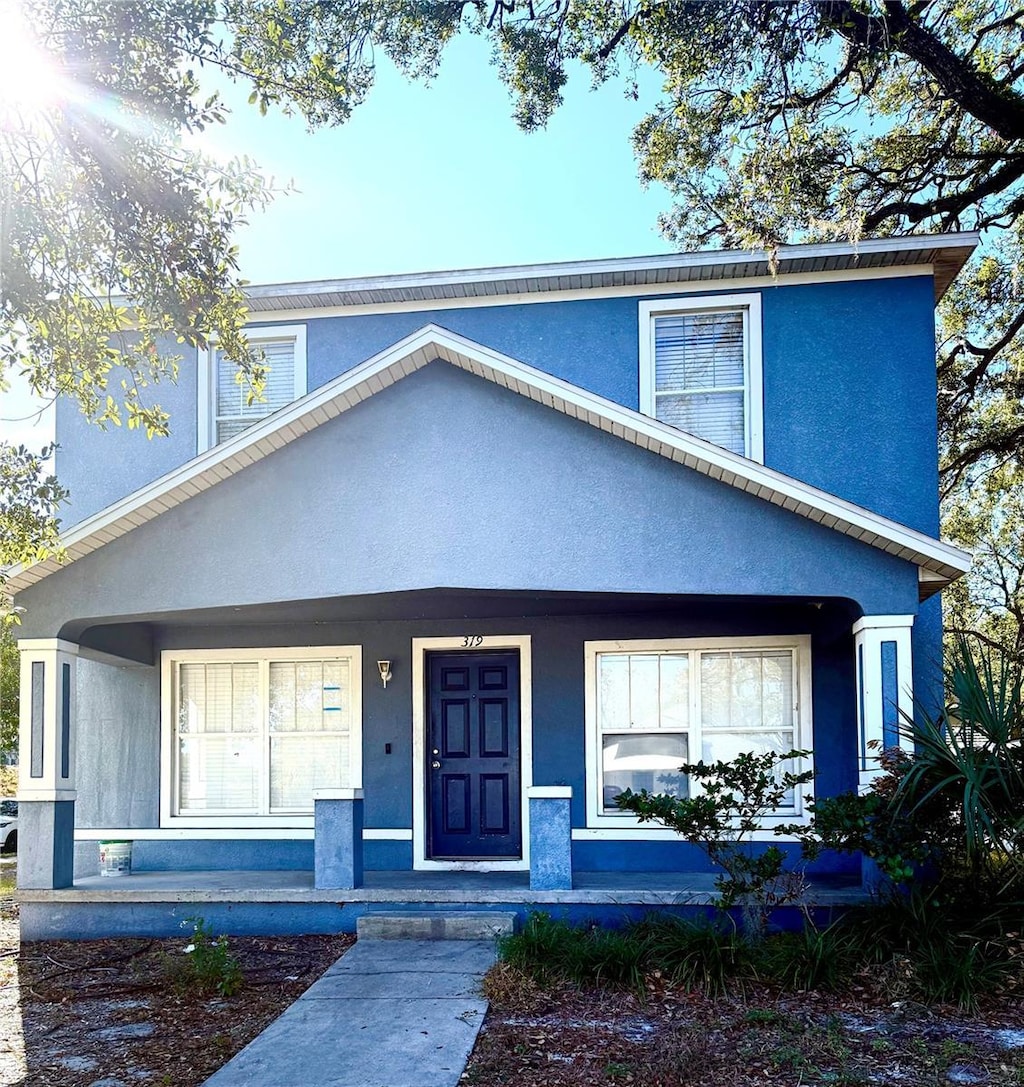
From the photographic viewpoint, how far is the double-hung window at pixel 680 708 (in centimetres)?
1031

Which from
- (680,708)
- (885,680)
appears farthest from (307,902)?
(885,680)

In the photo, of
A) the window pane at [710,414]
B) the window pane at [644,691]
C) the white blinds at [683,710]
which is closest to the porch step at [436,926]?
the white blinds at [683,710]

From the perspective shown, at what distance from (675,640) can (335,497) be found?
12.5ft

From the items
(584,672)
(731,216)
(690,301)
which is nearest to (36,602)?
(584,672)

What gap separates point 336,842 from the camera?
905cm

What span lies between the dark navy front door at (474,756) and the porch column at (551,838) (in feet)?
6.04

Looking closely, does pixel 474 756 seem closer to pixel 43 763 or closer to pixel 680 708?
pixel 680 708

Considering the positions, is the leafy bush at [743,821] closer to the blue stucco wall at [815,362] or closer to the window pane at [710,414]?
the blue stucco wall at [815,362]

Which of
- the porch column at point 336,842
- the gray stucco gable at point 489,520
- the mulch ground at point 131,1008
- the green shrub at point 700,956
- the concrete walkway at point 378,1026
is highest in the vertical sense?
the gray stucco gable at point 489,520

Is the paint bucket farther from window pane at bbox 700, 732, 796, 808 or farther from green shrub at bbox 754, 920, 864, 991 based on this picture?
green shrub at bbox 754, 920, 864, 991

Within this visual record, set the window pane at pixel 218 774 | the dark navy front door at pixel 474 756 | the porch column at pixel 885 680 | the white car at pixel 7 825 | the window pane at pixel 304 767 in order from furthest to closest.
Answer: the white car at pixel 7 825 < the window pane at pixel 218 774 < the window pane at pixel 304 767 < the dark navy front door at pixel 474 756 < the porch column at pixel 885 680

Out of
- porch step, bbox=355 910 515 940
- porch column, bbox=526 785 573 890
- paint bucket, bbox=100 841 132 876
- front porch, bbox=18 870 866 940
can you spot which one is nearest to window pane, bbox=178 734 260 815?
paint bucket, bbox=100 841 132 876

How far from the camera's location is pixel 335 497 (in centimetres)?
862

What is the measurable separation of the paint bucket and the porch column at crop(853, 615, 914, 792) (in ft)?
23.4
